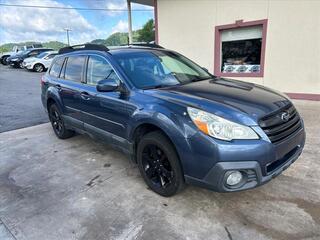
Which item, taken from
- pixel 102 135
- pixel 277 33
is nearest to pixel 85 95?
pixel 102 135

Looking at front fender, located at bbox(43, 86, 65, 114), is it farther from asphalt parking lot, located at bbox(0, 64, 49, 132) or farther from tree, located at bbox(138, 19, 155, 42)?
tree, located at bbox(138, 19, 155, 42)

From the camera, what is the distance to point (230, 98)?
2.92 metres

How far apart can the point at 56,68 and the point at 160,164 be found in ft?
10.9

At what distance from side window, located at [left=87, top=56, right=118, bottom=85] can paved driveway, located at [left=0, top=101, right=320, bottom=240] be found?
1303 mm

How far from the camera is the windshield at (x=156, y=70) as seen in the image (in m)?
3.48

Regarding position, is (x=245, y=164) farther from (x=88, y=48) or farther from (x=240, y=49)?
(x=240, y=49)

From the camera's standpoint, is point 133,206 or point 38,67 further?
point 38,67

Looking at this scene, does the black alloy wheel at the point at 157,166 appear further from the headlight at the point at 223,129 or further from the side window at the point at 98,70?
the side window at the point at 98,70

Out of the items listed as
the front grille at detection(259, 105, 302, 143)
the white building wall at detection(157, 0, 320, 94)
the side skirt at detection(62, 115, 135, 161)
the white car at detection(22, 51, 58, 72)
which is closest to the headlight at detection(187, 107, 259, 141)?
the front grille at detection(259, 105, 302, 143)

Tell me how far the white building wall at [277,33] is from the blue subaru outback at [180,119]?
14.5 feet

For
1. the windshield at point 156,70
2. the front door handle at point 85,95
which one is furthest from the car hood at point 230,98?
the front door handle at point 85,95

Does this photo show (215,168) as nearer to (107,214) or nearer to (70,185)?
(107,214)

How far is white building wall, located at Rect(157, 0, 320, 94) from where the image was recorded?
23.3 ft

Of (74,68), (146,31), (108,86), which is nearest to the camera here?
(108,86)
